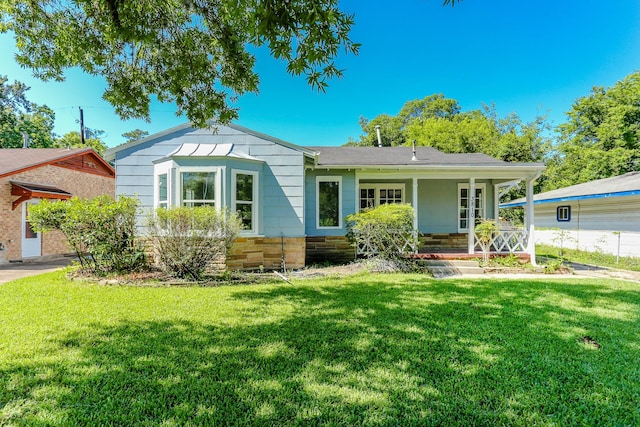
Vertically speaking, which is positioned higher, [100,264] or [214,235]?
[214,235]

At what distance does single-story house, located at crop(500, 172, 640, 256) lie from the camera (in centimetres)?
1055

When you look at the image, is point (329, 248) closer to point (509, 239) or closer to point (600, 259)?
point (509, 239)

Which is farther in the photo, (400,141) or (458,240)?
(400,141)

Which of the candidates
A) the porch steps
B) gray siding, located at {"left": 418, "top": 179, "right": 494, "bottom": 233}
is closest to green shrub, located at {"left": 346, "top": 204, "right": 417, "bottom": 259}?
the porch steps

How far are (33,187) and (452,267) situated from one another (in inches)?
574

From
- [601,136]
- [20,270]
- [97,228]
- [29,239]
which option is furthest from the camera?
[601,136]

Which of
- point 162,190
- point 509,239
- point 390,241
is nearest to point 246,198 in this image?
point 162,190

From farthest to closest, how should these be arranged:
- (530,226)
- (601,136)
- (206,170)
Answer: (601,136) < (530,226) < (206,170)

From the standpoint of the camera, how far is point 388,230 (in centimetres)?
805

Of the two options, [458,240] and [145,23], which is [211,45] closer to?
[145,23]

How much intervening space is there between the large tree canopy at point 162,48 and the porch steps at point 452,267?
6.63 metres

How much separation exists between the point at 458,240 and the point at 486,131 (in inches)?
792

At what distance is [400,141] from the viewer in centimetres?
3344

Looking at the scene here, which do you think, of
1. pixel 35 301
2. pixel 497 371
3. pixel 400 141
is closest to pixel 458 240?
pixel 497 371
